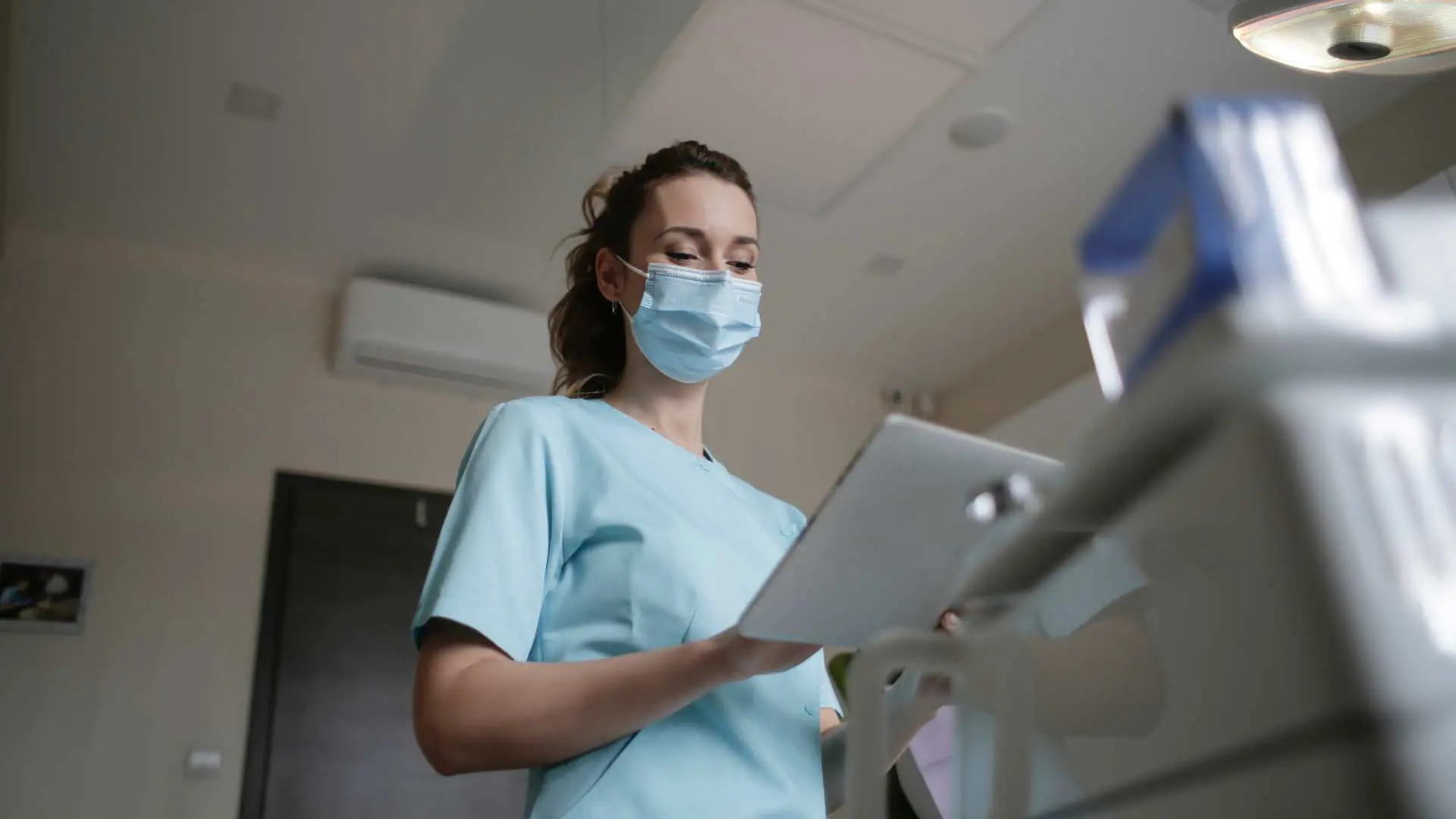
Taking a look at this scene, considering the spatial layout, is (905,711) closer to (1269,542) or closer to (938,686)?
(938,686)

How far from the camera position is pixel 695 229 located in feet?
3.92

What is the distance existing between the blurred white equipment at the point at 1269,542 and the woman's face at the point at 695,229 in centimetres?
84

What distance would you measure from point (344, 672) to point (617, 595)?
2.46m

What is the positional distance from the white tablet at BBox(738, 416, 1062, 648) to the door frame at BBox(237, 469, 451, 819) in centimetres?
270

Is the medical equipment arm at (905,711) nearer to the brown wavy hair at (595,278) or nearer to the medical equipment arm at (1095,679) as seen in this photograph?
the medical equipment arm at (1095,679)

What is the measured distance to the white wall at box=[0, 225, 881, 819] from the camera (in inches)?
109

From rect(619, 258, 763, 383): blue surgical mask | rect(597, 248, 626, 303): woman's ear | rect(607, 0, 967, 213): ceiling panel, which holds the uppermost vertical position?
rect(607, 0, 967, 213): ceiling panel

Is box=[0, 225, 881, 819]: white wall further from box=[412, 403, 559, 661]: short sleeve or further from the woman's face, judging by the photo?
box=[412, 403, 559, 661]: short sleeve

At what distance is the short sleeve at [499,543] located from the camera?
2.69ft

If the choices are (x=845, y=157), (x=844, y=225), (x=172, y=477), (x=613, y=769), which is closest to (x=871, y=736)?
(x=613, y=769)

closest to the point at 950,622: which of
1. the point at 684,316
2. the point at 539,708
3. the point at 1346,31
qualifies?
the point at 539,708

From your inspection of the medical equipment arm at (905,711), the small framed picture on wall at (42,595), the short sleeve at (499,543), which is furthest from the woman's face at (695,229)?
the small framed picture on wall at (42,595)

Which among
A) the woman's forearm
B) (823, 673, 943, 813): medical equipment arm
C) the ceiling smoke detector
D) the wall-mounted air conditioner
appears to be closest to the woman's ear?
the woman's forearm

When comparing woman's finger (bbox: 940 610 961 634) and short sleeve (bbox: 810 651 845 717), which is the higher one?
woman's finger (bbox: 940 610 961 634)
